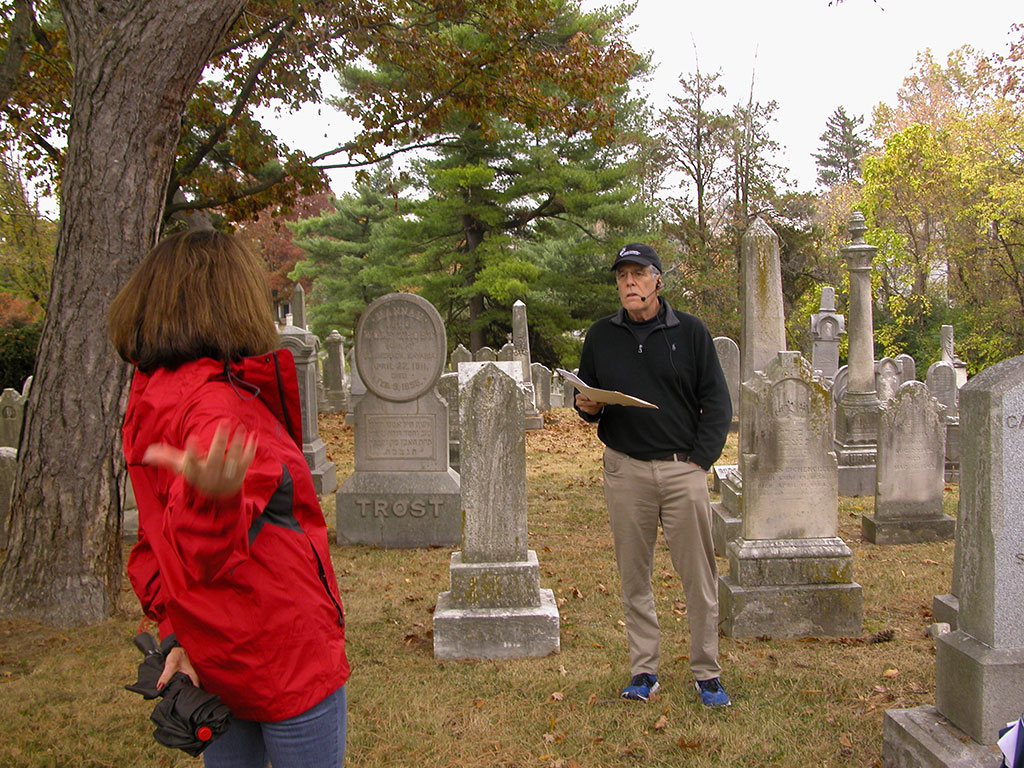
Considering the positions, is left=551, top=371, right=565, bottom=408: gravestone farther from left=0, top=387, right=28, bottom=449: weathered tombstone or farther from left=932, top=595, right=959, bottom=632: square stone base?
left=932, top=595, right=959, bottom=632: square stone base

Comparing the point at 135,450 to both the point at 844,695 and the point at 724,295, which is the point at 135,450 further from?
the point at 724,295

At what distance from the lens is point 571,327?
2273 cm

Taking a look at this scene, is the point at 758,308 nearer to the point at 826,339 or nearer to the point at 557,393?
the point at 557,393

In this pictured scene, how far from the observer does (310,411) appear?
Answer: 9656 mm

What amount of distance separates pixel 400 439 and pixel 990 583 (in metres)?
5.68

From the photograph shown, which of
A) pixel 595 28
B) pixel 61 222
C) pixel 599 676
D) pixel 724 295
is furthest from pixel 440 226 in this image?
pixel 599 676

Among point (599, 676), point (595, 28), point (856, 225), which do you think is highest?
point (595, 28)

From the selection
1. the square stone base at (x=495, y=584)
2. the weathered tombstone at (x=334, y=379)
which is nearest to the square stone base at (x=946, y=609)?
the square stone base at (x=495, y=584)

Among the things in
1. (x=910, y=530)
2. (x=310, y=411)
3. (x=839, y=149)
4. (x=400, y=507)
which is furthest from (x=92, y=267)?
(x=839, y=149)

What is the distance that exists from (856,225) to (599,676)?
7.92 m

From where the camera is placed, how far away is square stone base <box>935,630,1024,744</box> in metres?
2.87

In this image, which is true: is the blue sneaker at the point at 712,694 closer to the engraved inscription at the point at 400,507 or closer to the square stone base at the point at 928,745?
the square stone base at the point at 928,745

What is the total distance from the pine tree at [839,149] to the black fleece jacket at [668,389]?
58786 millimetres

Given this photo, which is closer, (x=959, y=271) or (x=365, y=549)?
(x=365, y=549)
